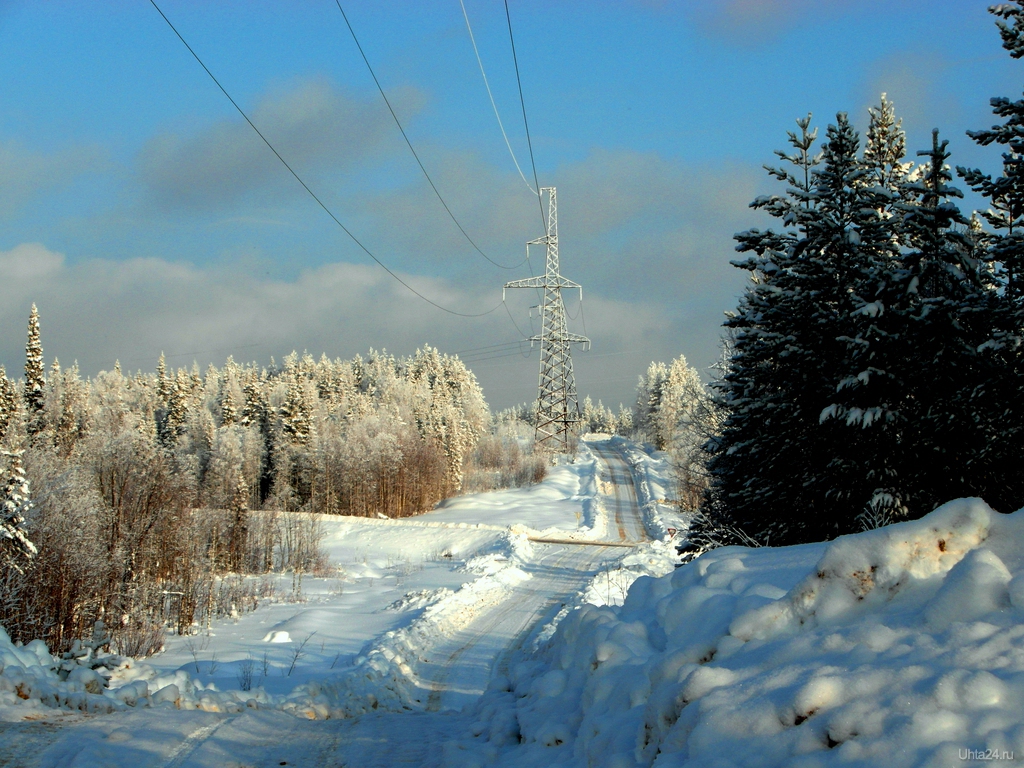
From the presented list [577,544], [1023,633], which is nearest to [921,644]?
[1023,633]

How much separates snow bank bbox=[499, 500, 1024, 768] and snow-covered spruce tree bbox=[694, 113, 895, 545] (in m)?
9.87

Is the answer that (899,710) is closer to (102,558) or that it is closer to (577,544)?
(102,558)

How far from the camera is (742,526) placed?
16.4 m

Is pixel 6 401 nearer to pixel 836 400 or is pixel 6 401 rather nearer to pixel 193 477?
pixel 193 477

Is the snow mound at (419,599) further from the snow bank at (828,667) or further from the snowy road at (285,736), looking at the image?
the snow bank at (828,667)

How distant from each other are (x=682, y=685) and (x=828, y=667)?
0.84 metres

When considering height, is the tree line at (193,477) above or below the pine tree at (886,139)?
below

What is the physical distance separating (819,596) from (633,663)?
157 cm

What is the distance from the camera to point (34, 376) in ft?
183

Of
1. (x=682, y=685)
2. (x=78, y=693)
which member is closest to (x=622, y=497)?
(x=78, y=693)

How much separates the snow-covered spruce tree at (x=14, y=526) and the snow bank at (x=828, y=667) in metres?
17.0

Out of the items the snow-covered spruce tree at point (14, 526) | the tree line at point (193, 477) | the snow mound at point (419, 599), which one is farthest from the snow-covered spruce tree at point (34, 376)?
the snow mound at point (419, 599)

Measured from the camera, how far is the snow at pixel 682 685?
11.2 ft

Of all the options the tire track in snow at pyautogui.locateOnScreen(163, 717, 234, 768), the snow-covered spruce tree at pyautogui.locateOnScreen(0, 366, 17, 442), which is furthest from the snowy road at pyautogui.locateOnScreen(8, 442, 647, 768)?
the snow-covered spruce tree at pyautogui.locateOnScreen(0, 366, 17, 442)
